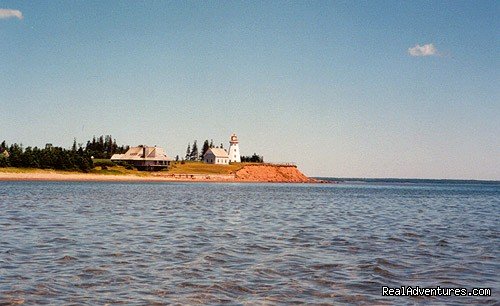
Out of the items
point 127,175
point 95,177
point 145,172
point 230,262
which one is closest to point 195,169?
point 145,172

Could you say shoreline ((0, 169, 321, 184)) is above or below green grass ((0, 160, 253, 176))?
below

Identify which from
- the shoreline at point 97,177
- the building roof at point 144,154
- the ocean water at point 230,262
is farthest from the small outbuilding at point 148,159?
the ocean water at point 230,262

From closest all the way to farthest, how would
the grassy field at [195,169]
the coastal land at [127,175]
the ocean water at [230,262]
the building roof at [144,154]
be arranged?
the ocean water at [230,262] < the coastal land at [127,175] < the building roof at [144,154] < the grassy field at [195,169]

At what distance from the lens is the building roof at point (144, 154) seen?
7195 inches

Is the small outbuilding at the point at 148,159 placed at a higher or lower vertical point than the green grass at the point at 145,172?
higher

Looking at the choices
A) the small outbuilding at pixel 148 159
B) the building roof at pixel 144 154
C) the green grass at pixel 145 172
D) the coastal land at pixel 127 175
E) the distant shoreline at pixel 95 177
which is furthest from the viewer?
the building roof at pixel 144 154

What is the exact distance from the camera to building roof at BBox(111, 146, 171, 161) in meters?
183

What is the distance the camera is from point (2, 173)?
133125 mm

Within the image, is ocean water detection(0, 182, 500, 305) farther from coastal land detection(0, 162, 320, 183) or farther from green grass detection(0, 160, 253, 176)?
green grass detection(0, 160, 253, 176)

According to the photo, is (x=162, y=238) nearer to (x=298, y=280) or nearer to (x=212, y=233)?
(x=212, y=233)

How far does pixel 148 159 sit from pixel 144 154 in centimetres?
552

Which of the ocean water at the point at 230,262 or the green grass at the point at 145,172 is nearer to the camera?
the ocean water at the point at 230,262

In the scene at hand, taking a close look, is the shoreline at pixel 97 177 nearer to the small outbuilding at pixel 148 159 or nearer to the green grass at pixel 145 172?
the green grass at pixel 145 172

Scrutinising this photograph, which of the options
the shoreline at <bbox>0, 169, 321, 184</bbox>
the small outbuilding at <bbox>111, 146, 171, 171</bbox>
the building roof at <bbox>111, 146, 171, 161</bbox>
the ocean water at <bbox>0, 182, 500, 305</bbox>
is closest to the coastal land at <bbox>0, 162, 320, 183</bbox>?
the shoreline at <bbox>0, 169, 321, 184</bbox>
